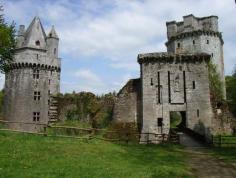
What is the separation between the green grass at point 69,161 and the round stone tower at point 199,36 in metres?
45.4

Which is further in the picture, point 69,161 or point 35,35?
point 35,35

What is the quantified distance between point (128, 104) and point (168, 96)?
4341mm

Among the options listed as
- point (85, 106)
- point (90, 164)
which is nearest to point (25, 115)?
point (85, 106)

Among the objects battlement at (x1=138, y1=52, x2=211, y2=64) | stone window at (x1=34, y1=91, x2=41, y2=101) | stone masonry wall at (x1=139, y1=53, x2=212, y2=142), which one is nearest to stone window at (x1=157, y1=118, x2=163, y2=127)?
stone masonry wall at (x1=139, y1=53, x2=212, y2=142)

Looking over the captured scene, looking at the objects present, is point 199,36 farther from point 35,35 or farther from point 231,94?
point 35,35

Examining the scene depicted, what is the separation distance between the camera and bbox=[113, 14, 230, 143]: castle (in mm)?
36094

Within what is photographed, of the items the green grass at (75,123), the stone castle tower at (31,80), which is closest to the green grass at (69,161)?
the green grass at (75,123)

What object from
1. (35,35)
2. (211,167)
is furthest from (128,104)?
(35,35)

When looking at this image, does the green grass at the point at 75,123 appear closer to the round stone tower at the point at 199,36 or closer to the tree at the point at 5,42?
the tree at the point at 5,42

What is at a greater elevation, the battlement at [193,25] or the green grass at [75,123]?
the battlement at [193,25]

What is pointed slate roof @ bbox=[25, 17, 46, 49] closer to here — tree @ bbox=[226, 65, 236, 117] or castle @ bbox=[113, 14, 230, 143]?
castle @ bbox=[113, 14, 230, 143]

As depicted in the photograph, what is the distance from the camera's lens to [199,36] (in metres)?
65.2

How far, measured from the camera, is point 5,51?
37.1 metres

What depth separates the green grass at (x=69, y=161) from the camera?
46.5 feet
